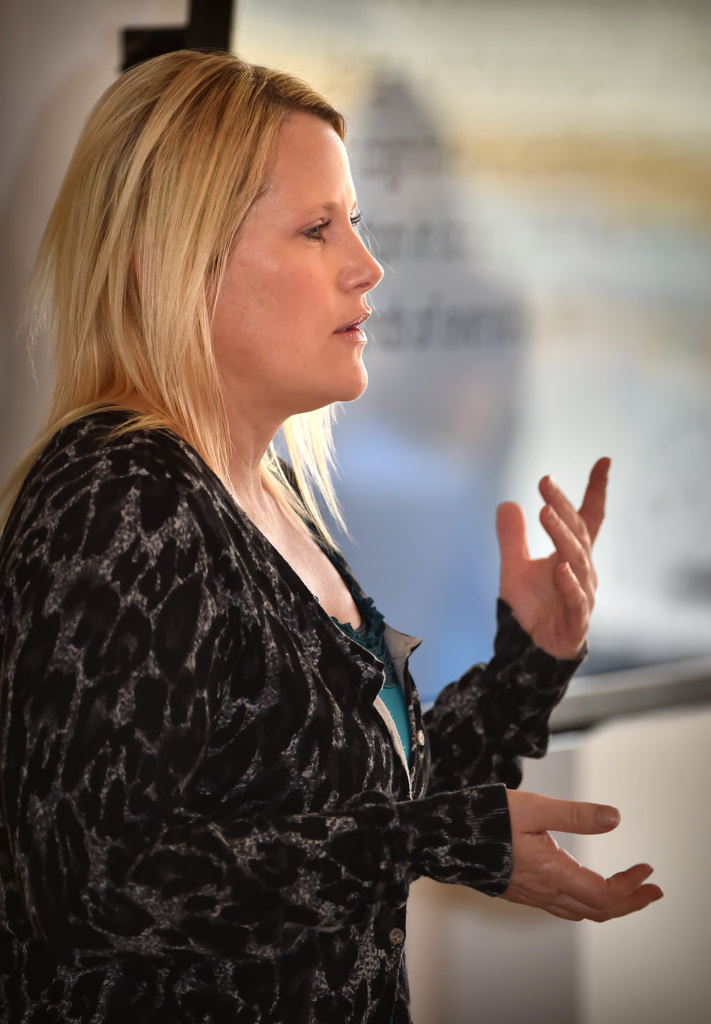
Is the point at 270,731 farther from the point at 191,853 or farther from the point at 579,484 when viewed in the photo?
the point at 579,484

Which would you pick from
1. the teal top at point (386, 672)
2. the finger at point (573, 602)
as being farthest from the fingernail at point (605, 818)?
the finger at point (573, 602)

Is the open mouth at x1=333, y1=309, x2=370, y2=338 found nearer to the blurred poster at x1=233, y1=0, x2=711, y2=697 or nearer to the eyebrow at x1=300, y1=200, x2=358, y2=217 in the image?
the eyebrow at x1=300, y1=200, x2=358, y2=217

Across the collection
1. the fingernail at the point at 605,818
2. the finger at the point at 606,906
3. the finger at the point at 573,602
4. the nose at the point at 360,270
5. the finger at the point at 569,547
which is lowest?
the finger at the point at 606,906

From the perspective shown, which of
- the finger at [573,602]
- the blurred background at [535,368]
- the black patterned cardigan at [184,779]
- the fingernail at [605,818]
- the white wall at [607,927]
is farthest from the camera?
the white wall at [607,927]

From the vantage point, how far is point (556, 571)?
3.92 ft

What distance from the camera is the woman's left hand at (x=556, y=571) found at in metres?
1.21

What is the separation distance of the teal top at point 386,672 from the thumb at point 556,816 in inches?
7.8

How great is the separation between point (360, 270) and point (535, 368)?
0.86 metres

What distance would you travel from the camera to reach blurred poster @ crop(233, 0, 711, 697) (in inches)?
65.1

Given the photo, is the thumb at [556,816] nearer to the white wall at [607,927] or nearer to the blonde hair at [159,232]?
the blonde hair at [159,232]

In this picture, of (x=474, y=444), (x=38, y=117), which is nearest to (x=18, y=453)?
(x=38, y=117)

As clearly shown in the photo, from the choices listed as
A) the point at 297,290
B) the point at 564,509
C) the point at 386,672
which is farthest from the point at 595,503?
the point at 297,290

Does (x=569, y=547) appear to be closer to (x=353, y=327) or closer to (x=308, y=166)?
(x=353, y=327)

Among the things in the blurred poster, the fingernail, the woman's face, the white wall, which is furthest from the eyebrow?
the white wall
